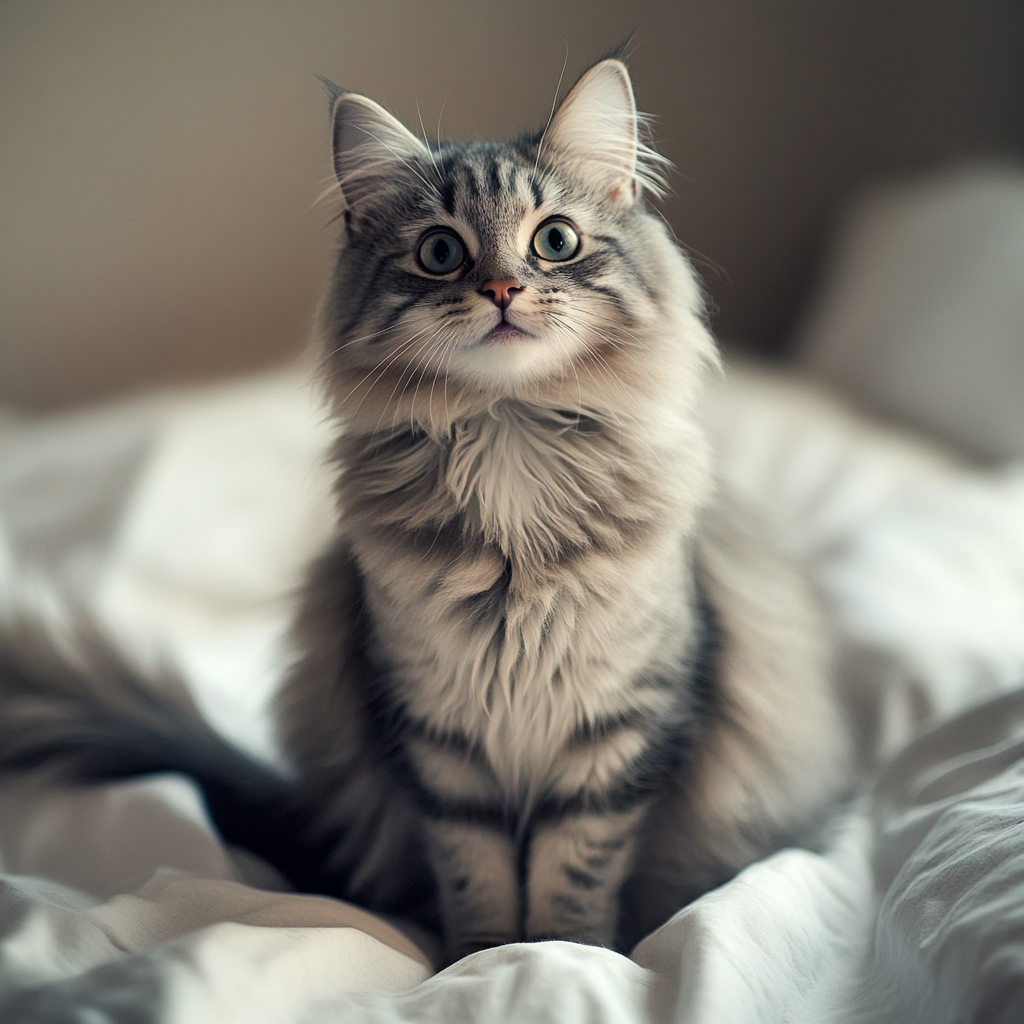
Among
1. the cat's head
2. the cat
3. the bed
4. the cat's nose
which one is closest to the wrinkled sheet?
the bed

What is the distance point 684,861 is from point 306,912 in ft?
1.61

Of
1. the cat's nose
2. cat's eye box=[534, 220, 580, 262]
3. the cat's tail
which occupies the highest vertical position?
cat's eye box=[534, 220, 580, 262]

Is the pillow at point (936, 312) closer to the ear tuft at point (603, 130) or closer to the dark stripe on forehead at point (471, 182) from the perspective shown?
the ear tuft at point (603, 130)

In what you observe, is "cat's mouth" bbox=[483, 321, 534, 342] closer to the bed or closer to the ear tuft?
the ear tuft

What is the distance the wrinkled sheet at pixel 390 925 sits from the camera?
26.3 inches

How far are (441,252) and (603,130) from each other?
0.29m

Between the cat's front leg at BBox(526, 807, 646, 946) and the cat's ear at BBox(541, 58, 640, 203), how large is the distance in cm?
82

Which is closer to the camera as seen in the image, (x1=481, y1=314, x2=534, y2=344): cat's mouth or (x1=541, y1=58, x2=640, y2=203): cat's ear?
(x1=481, y1=314, x2=534, y2=344): cat's mouth

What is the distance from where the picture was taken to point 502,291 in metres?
0.93

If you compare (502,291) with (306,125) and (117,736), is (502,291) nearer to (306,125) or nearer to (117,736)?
(117,736)

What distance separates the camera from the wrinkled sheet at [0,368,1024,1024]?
2.19 ft

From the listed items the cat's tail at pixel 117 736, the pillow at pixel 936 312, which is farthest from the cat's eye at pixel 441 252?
the pillow at pixel 936 312

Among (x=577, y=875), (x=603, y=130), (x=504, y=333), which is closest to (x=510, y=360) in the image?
(x=504, y=333)

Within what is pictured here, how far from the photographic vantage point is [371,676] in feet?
3.50
